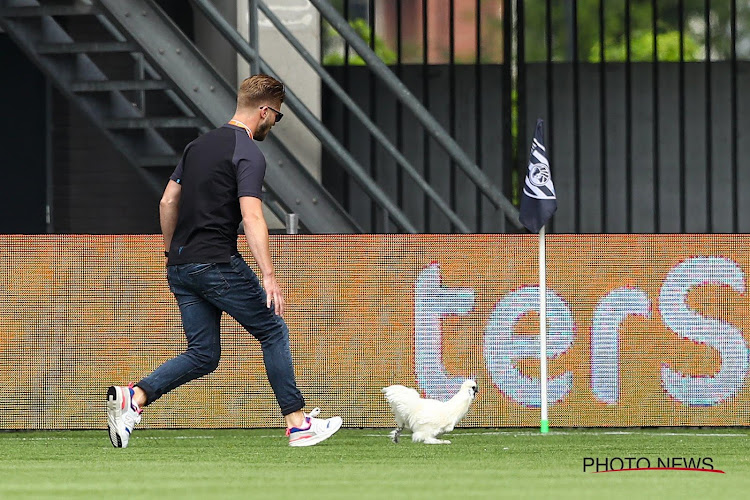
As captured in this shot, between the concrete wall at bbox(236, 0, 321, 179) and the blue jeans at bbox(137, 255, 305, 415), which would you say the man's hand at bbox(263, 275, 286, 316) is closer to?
the blue jeans at bbox(137, 255, 305, 415)

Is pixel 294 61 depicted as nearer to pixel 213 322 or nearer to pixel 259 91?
pixel 259 91

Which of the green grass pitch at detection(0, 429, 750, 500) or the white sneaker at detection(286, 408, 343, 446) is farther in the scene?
the white sneaker at detection(286, 408, 343, 446)

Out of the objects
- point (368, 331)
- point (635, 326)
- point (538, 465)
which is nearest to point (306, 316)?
point (368, 331)

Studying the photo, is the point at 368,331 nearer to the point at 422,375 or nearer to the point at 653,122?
the point at 422,375

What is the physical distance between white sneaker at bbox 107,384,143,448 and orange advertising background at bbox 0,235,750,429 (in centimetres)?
146

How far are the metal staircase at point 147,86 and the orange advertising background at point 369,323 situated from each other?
9.02ft

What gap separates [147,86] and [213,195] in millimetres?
4648

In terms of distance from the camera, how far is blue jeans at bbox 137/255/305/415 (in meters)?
7.39

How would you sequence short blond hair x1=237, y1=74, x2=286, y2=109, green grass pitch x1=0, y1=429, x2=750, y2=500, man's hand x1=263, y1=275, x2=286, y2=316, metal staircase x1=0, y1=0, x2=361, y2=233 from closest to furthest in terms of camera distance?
1. green grass pitch x1=0, y1=429, x2=750, y2=500
2. man's hand x1=263, y1=275, x2=286, y2=316
3. short blond hair x1=237, y1=74, x2=286, y2=109
4. metal staircase x1=0, y1=0, x2=361, y2=233

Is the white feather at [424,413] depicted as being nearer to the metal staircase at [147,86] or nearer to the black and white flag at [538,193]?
the black and white flag at [538,193]

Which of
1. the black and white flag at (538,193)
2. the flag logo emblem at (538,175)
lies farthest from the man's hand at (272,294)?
the flag logo emblem at (538,175)

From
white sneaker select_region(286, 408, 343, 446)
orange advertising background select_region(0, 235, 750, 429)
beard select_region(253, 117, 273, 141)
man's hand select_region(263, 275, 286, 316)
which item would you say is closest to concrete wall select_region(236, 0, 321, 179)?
orange advertising background select_region(0, 235, 750, 429)

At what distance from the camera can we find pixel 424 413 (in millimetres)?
7773

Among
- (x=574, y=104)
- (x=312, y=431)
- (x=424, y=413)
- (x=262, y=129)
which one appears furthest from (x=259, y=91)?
(x=574, y=104)
